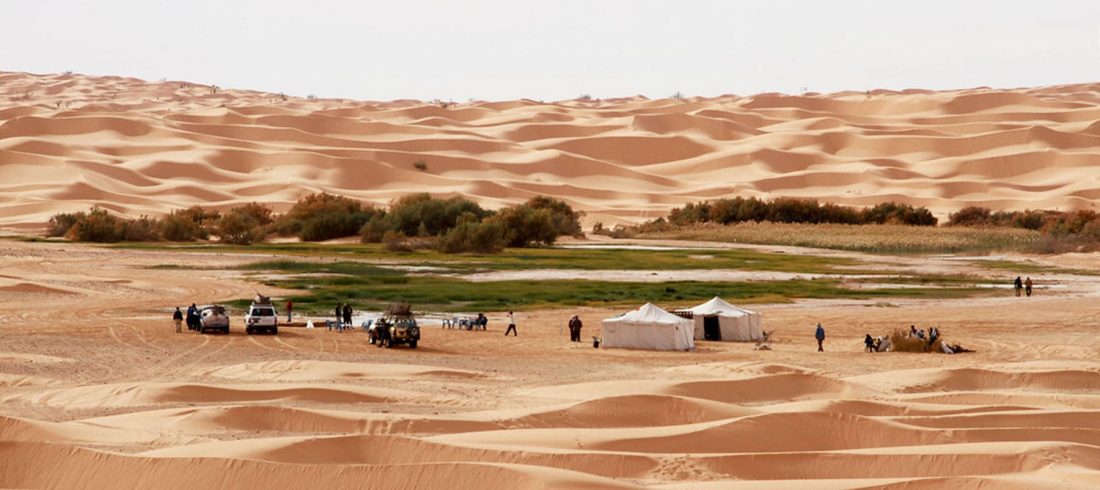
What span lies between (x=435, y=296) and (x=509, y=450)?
80.0ft

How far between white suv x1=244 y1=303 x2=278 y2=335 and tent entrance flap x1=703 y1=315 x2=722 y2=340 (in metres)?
7.73

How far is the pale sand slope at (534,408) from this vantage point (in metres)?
13.2

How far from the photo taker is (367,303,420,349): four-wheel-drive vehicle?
27.8 metres

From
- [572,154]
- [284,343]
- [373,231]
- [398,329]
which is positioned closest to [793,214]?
[373,231]

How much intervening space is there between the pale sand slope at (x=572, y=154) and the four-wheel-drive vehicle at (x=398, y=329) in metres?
49.9

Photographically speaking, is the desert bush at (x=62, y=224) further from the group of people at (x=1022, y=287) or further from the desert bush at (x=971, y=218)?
the desert bush at (x=971, y=218)

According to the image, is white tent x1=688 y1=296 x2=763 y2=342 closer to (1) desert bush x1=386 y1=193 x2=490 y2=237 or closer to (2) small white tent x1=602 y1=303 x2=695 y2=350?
(2) small white tent x1=602 y1=303 x2=695 y2=350

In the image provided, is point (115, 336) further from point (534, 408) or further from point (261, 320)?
point (534, 408)

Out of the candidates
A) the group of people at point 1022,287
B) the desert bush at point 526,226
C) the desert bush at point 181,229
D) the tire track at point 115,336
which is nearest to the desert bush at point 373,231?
the desert bush at point 526,226

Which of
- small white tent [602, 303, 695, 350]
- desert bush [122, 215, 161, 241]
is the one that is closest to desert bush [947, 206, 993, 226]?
desert bush [122, 215, 161, 241]

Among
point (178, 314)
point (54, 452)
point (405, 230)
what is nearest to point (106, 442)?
point (54, 452)

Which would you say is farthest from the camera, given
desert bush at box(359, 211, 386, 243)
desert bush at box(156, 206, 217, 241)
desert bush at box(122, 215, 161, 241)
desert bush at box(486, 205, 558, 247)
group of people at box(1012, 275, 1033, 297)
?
desert bush at box(359, 211, 386, 243)

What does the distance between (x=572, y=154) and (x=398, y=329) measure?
9318cm

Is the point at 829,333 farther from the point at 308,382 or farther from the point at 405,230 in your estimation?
the point at 405,230
